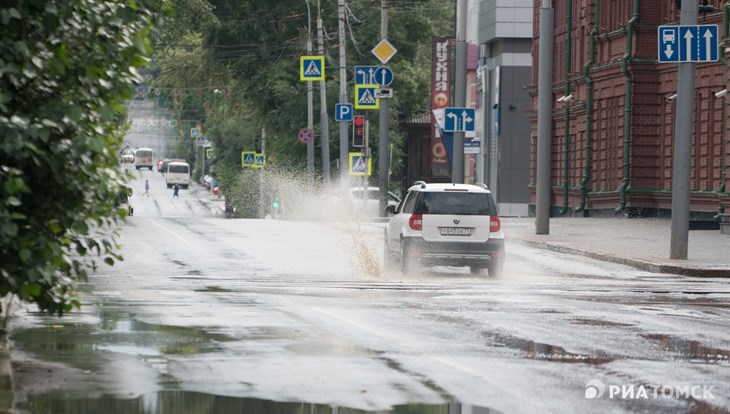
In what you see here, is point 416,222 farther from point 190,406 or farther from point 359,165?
Result: point 359,165

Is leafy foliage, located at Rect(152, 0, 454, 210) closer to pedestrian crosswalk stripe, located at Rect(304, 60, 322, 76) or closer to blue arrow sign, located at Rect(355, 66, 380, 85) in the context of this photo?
pedestrian crosswalk stripe, located at Rect(304, 60, 322, 76)

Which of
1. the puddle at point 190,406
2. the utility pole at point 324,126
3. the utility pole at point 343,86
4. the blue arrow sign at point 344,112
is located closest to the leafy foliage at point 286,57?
the utility pole at point 324,126

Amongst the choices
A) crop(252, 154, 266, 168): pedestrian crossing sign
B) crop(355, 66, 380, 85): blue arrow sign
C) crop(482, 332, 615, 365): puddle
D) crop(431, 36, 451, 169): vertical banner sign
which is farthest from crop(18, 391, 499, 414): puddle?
crop(252, 154, 266, 168): pedestrian crossing sign

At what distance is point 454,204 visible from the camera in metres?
24.4

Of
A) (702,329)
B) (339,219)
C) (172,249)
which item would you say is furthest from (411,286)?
(339,219)

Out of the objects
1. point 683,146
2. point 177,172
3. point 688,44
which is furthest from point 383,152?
point 177,172

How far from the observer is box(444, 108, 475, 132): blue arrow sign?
40.7m

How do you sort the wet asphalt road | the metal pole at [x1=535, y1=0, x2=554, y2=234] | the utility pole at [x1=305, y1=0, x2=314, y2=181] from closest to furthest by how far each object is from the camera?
the wet asphalt road
the metal pole at [x1=535, y1=0, x2=554, y2=234]
the utility pole at [x1=305, y1=0, x2=314, y2=181]

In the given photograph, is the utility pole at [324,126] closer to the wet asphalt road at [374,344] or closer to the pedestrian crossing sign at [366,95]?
the pedestrian crossing sign at [366,95]

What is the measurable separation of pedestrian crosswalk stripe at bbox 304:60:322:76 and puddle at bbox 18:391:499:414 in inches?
1955

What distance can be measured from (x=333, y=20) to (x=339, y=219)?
21066 millimetres

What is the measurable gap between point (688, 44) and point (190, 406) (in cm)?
1883

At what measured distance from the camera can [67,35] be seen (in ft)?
33.6

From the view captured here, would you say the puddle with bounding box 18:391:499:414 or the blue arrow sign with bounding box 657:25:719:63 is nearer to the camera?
the puddle with bounding box 18:391:499:414
